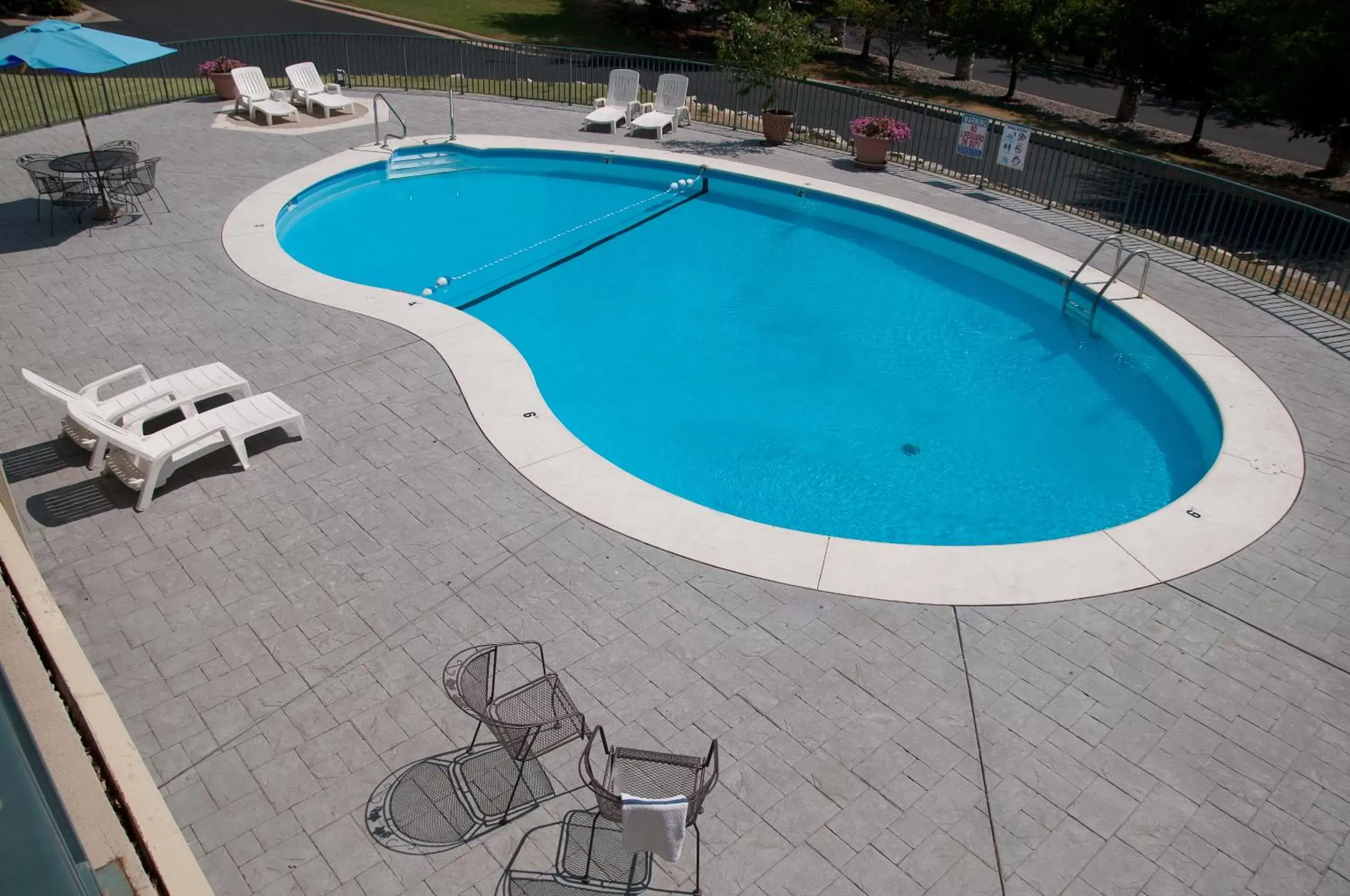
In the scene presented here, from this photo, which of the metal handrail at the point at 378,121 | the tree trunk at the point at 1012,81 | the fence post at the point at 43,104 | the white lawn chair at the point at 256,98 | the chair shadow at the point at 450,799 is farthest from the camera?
the tree trunk at the point at 1012,81

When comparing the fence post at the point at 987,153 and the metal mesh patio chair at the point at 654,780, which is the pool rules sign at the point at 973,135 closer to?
the fence post at the point at 987,153

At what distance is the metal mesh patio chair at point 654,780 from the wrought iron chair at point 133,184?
12687 millimetres

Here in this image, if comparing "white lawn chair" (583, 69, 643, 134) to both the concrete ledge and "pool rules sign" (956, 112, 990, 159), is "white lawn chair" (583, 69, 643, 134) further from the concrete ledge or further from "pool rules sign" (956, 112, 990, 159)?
the concrete ledge

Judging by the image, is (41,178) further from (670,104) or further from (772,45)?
(772,45)

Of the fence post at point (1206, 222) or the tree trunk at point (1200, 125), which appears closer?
the fence post at point (1206, 222)

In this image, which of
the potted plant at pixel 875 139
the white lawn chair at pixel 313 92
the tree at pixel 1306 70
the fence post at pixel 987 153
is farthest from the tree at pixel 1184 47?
Answer: the white lawn chair at pixel 313 92

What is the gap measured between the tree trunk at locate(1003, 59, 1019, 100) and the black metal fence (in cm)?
703

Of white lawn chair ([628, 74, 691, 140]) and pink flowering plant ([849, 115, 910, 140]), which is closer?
pink flowering plant ([849, 115, 910, 140])

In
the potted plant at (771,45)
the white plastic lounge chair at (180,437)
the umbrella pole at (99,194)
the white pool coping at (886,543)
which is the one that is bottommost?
the white pool coping at (886,543)

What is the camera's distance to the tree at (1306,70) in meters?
20.7

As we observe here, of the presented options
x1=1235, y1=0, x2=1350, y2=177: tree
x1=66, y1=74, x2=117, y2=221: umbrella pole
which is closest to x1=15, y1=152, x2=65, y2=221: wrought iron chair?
x1=66, y1=74, x2=117, y2=221: umbrella pole

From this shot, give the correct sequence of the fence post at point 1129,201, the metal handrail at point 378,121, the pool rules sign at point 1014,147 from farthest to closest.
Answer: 1. the metal handrail at point 378,121
2. the pool rules sign at point 1014,147
3. the fence post at point 1129,201

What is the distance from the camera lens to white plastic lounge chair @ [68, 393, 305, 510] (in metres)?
8.70

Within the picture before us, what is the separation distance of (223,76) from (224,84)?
0.17 m
